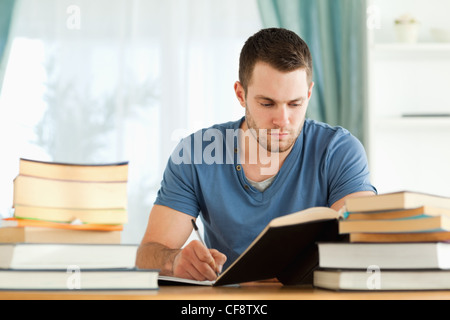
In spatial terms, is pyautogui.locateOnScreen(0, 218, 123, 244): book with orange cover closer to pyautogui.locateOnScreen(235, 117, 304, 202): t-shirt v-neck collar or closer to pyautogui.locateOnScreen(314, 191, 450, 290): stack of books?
pyautogui.locateOnScreen(314, 191, 450, 290): stack of books

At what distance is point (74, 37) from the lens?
10.6 feet

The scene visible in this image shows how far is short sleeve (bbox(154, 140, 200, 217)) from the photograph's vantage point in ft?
5.63

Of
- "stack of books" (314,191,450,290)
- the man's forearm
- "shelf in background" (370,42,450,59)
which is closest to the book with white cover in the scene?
"stack of books" (314,191,450,290)

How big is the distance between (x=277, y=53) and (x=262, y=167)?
0.34 m

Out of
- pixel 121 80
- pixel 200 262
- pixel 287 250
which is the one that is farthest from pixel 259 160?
pixel 121 80

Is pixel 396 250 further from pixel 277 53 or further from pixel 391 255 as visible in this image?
pixel 277 53

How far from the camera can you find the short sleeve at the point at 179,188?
1.72m

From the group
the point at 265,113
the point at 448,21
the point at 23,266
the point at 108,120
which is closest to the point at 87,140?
the point at 108,120

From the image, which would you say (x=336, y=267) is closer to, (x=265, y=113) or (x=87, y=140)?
(x=265, y=113)

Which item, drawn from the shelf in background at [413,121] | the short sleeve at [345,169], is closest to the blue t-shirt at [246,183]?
the short sleeve at [345,169]

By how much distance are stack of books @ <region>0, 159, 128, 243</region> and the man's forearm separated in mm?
498

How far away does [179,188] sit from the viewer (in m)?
1.73

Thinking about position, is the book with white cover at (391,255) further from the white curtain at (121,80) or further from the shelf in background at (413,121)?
A: the white curtain at (121,80)

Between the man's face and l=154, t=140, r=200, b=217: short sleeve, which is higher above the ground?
the man's face
